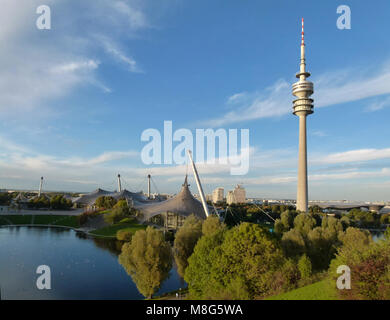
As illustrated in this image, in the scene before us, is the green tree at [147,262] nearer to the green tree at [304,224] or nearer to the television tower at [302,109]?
the green tree at [304,224]

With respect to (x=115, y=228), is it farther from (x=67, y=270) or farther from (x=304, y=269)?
(x=304, y=269)

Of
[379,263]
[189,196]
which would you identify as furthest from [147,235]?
[189,196]

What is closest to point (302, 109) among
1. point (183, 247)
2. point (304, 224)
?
point (304, 224)

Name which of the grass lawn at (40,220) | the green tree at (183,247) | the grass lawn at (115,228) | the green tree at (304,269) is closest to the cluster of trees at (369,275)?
the green tree at (304,269)

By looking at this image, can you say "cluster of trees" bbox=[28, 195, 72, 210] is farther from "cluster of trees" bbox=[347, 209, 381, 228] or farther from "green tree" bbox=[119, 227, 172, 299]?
"cluster of trees" bbox=[347, 209, 381, 228]
